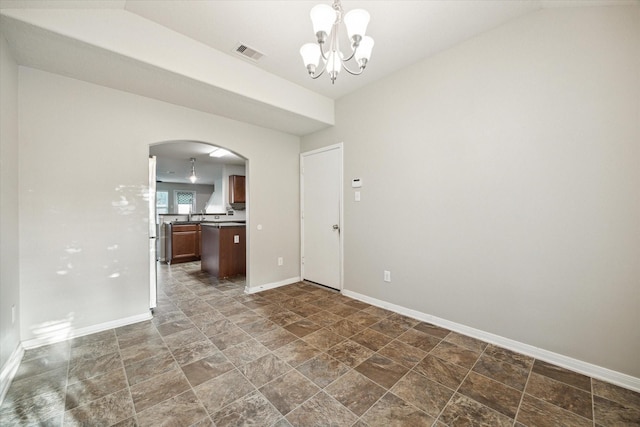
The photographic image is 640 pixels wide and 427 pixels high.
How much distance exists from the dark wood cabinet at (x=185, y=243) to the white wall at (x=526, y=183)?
4961mm

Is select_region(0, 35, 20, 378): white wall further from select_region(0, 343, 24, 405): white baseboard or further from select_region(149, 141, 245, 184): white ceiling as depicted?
select_region(149, 141, 245, 184): white ceiling

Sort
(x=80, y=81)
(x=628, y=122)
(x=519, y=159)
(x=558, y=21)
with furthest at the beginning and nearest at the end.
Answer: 1. (x=80, y=81)
2. (x=519, y=159)
3. (x=558, y=21)
4. (x=628, y=122)

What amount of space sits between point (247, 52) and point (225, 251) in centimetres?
325

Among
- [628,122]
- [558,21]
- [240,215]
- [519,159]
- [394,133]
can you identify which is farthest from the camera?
[240,215]

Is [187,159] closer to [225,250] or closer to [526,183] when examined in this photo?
[225,250]

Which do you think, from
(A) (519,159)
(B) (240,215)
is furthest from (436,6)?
(B) (240,215)

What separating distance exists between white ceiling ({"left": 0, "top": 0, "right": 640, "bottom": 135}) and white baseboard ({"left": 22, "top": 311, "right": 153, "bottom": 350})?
2434mm

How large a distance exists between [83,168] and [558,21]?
14.3 feet

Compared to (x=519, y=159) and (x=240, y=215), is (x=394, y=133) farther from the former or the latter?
(x=240, y=215)

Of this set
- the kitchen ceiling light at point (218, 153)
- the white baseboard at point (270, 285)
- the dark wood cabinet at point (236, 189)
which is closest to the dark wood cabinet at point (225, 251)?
the white baseboard at point (270, 285)

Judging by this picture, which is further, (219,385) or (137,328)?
(137,328)

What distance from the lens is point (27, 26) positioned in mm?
1772

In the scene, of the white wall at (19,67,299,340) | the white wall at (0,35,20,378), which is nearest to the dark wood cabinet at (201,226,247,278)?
the white wall at (19,67,299,340)

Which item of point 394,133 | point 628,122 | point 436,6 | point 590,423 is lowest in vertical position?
point 590,423
